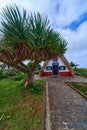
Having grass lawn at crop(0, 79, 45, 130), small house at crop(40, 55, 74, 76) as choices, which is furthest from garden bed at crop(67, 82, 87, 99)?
small house at crop(40, 55, 74, 76)

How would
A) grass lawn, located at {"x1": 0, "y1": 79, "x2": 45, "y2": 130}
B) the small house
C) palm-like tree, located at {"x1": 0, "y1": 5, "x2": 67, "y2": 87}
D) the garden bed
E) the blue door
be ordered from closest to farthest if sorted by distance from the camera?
grass lawn, located at {"x1": 0, "y1": 79, "x2": 45, "y2": 130} → palm-like tree, located at {"x1": 0, "y1": 5, "x2": 67, "y2": 87} → the garden bed → the small house → the blue door

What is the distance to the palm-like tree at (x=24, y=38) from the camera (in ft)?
28.1

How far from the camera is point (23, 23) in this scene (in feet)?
29.1

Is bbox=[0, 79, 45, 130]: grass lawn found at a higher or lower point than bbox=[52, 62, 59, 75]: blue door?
lower

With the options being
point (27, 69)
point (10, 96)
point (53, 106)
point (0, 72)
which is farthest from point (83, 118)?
point (0, 72)

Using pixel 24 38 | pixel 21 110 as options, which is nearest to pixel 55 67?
pixel 24 38

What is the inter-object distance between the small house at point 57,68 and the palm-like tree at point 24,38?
14245mm

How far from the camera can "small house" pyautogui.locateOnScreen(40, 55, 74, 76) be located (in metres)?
23.6

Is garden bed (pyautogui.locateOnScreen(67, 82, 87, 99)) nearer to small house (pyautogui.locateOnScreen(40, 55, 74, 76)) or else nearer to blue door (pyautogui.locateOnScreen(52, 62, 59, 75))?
small house (pyautogui.locateOnScreen(40, 55, 74, 76))

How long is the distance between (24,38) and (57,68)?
15.6 m

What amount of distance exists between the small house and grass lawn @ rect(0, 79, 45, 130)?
13.5 metres

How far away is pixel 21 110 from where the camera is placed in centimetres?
705

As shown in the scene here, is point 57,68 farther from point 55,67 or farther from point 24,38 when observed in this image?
point 24,38

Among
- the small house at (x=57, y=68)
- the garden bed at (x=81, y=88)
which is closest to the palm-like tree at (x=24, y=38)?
the garden bed at (x=81, y=88)
